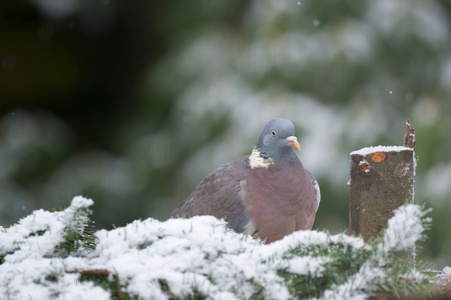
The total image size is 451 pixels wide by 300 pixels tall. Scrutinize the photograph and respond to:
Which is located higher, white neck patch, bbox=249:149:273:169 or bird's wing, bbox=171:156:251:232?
white neck patch, bbox=249:149:273:169

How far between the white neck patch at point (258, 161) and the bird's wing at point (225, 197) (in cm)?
4

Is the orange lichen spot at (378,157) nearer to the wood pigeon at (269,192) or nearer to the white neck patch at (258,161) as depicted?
the wood pigeon at (269,192)

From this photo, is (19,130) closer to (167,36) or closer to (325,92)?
(167,36)

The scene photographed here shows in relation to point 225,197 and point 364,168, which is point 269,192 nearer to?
point 225,197

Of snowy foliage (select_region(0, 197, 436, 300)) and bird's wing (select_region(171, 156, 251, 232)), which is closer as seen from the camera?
snowy foliage (select_region(0, 197, 436, 300))

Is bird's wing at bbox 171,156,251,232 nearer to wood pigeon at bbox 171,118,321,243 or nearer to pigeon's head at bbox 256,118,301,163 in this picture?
wood pigeon at bbox 171,118,321,243

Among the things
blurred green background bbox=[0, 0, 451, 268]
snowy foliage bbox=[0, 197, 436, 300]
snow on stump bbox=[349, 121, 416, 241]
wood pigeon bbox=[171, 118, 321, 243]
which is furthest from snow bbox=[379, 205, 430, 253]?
blurred green background bbox=[0, 0, 451, 268]

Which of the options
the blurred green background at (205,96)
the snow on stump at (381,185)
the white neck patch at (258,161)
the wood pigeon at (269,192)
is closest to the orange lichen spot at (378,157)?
the snow on stump at (381,185)

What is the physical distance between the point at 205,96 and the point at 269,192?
8.08 feet

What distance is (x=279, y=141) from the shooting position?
7.01ft

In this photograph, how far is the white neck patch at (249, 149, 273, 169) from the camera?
218 centimetres

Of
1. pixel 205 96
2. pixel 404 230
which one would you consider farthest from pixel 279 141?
pixel 205 96

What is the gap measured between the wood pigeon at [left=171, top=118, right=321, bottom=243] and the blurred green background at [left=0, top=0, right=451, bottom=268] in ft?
6.44

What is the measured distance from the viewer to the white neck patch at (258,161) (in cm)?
218
